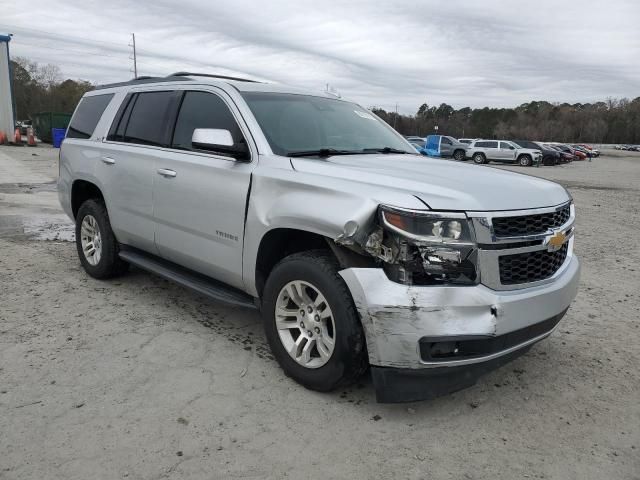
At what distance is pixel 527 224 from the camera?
292 cm

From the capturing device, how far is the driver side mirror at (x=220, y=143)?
3410 mm

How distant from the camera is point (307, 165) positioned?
3.29 metres

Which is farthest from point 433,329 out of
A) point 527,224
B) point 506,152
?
point 506,152

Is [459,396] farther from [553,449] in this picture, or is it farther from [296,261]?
[296,261]

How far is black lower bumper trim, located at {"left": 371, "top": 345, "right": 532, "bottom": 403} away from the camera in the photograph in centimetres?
274

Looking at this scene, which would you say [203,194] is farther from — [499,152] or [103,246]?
[499,152]

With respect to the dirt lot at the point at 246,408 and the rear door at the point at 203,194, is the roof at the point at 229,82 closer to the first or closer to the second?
the rear door at the point at 203,194

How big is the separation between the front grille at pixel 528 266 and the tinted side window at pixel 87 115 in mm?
4144

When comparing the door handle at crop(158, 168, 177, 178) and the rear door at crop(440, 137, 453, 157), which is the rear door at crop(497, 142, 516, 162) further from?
the door handle at crop(158, 168, 177, 178)

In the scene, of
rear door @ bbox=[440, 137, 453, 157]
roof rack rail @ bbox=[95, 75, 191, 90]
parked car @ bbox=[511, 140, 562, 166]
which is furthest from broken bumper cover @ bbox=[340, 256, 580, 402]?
parked car @ bbox=[511, 140, 562, 166]

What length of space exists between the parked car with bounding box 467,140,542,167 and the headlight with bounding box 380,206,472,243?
34.9m

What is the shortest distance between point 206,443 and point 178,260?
72.1 inches

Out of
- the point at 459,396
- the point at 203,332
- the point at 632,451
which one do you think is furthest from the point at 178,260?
the point at 632,451

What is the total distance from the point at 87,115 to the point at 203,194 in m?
2.52
